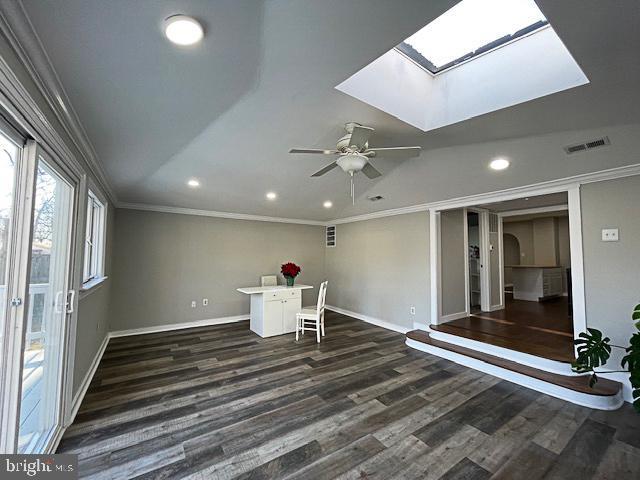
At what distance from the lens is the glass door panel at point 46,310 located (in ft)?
5.43

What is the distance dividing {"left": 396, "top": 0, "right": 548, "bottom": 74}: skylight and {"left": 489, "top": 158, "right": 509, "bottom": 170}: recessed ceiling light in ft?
4.38

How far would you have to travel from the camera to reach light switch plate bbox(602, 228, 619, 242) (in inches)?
112

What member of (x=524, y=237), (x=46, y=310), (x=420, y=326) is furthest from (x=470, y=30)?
(x=524, y=237)

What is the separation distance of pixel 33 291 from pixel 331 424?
239 cm

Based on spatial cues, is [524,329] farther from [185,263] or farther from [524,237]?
[185,263]

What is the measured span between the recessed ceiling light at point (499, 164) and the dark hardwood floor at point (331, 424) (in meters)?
2.63

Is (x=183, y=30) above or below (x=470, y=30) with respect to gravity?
below

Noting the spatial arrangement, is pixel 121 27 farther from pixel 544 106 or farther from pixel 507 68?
pixel 544 106

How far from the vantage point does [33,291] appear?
1.64 metres

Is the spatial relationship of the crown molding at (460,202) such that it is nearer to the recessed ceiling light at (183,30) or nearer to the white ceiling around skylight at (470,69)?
the white ceiling around skylight at (470,69)

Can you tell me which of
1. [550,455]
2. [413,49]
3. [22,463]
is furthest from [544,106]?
[22,463]

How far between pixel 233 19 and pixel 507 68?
7.44ft

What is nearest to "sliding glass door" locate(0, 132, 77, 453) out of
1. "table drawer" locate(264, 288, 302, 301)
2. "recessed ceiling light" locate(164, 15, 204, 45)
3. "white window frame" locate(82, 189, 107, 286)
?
"recessed ceiling light" locate(164, 15, 204, 45)

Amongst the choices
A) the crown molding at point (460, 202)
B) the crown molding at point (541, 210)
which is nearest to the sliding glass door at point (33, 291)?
the crown molding at point (460, 202)
